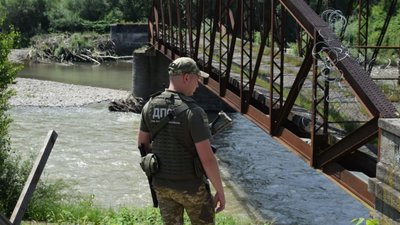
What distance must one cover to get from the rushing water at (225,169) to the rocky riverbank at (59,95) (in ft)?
9.80

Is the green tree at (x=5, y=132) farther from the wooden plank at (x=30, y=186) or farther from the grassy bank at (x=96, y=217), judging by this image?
the wooden plank at (x=30, y=186)

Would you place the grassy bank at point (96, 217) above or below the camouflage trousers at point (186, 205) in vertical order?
below

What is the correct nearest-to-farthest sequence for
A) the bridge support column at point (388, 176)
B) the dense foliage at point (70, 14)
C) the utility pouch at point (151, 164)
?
the utility pouch at point (151, 164) < the bridge support column at point (388, 176) < the dense foliage at point (70, 14)

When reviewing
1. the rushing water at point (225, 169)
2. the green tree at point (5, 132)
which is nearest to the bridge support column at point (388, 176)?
the green tree at point (5, 132)

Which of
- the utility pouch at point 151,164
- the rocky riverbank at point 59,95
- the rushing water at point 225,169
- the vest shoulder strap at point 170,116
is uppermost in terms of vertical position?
the vest shoulder strap at point 170,116

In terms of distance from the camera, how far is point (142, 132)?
4.61m

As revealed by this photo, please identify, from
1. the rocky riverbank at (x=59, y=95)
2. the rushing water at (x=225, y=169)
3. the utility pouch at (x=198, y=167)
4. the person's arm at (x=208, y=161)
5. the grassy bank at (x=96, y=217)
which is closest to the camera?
the person's arm at (x=208, y=161)

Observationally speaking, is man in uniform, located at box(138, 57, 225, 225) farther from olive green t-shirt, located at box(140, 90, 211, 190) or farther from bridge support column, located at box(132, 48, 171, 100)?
bridge support column, located at box(132, 48, 171, 100)

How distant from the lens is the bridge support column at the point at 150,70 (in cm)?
2603

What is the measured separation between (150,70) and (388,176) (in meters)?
21.8

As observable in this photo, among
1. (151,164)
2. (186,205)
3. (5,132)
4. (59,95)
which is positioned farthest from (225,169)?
(59,95)

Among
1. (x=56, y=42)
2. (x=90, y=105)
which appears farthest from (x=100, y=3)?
(x=90, y=105)

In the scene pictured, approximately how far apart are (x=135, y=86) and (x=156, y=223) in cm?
1904

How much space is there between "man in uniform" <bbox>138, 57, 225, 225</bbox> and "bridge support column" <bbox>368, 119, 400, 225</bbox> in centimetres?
169
